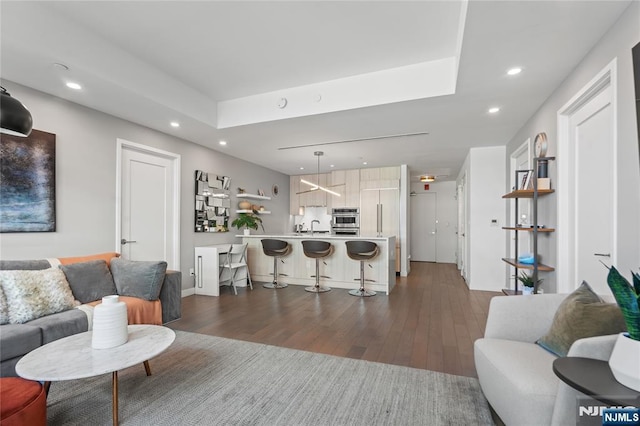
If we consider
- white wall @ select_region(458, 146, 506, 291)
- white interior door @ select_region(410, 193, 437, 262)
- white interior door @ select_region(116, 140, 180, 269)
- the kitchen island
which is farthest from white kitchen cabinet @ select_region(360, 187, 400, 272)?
white interior door @ select_region(116, 140, 180, 269)

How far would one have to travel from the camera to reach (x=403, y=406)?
1910 mm

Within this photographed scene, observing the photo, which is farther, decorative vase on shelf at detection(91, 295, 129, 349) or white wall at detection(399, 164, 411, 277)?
white wall at detection(399, 164, 411, 277)

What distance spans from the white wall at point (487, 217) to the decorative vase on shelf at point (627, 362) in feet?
14.3

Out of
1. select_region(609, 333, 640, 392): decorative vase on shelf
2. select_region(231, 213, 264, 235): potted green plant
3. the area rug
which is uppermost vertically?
select_region(231, 213, 264, 235): potted green plant

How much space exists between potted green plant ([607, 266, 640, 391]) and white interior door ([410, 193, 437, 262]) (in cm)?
844

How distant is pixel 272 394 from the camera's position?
2049 millimetres

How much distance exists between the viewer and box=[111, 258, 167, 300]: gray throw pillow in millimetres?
3213

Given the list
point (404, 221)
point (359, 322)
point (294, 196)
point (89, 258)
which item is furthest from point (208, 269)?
point (404, 221)

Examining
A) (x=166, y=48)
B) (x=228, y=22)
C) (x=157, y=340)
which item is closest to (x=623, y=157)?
(x=228, y=22)

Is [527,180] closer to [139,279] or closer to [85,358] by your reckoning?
[85,358]

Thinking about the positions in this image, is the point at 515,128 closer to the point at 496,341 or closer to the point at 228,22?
the point at 496,341

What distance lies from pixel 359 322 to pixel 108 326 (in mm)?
2522

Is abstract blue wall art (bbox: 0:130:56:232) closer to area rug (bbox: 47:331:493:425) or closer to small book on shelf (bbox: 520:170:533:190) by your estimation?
area rug (bbox: 47:331:493:425)

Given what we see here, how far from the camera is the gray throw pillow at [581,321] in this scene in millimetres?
1506
